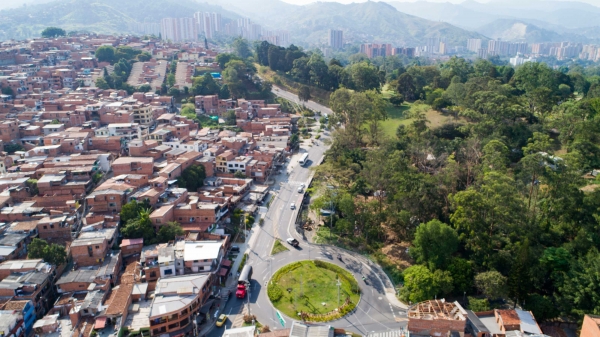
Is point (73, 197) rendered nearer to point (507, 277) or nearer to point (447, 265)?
point (447, 265)

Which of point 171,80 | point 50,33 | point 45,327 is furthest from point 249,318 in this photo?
point 50,33

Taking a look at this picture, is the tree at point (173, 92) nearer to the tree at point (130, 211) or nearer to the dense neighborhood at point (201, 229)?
the dense neighborhood at point (201, 229)

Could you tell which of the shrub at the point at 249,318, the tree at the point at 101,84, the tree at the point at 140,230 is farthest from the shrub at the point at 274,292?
the tree at the point at 101,84

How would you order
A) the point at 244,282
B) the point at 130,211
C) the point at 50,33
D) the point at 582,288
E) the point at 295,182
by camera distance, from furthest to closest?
the point at 50,33
the point at 295,182
the point at 130,211
the point at 244,282
the point at 582,288

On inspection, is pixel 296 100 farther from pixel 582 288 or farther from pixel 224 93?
pixel 582 288

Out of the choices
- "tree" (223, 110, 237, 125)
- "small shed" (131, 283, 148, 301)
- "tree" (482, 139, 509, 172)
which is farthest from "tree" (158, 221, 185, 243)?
"tree" (223, 110, 237, 125)

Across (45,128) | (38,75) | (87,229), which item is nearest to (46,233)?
(87,229)
